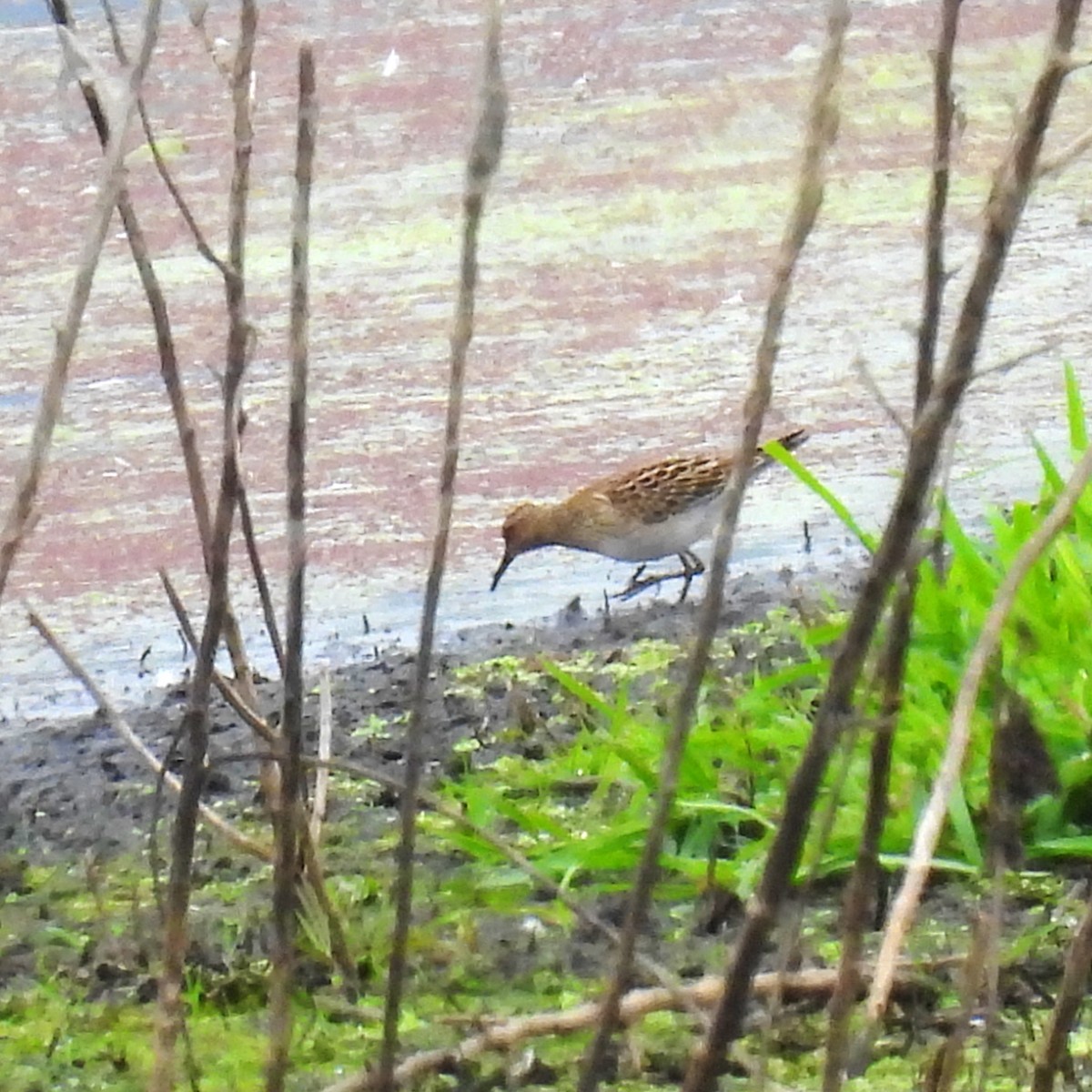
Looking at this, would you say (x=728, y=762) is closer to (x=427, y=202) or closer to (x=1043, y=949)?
(x=1043, y=949)

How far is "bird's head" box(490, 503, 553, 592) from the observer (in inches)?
200

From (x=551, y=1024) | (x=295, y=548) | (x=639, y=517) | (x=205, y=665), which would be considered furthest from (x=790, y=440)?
(x=295, y=548)

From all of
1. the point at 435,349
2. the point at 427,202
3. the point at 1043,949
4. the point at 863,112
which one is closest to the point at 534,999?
the point at 1043,949

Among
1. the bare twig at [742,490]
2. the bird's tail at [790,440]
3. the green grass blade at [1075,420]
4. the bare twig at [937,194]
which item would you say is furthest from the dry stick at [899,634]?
the bird's tail at [790,440]

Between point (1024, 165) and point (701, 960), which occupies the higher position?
point (1024, 165)

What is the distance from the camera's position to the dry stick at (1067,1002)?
1611 mm

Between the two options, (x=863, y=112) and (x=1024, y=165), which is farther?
(x=863, y=112)

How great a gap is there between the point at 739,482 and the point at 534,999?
1.31 metres

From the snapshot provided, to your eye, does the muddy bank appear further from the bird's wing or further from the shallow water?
the bird's wing

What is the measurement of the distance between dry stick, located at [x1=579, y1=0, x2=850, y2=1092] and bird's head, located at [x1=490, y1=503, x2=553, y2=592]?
3.46 metres

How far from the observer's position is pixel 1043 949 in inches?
106

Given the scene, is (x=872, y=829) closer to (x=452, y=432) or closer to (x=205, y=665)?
(x=452, y=432)

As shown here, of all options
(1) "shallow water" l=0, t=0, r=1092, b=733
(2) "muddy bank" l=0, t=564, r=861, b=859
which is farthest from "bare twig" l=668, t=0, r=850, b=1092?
(1) "shallow water" l=0, t=0, r=1092, b=733

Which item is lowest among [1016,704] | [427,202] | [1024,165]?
[427,202]
